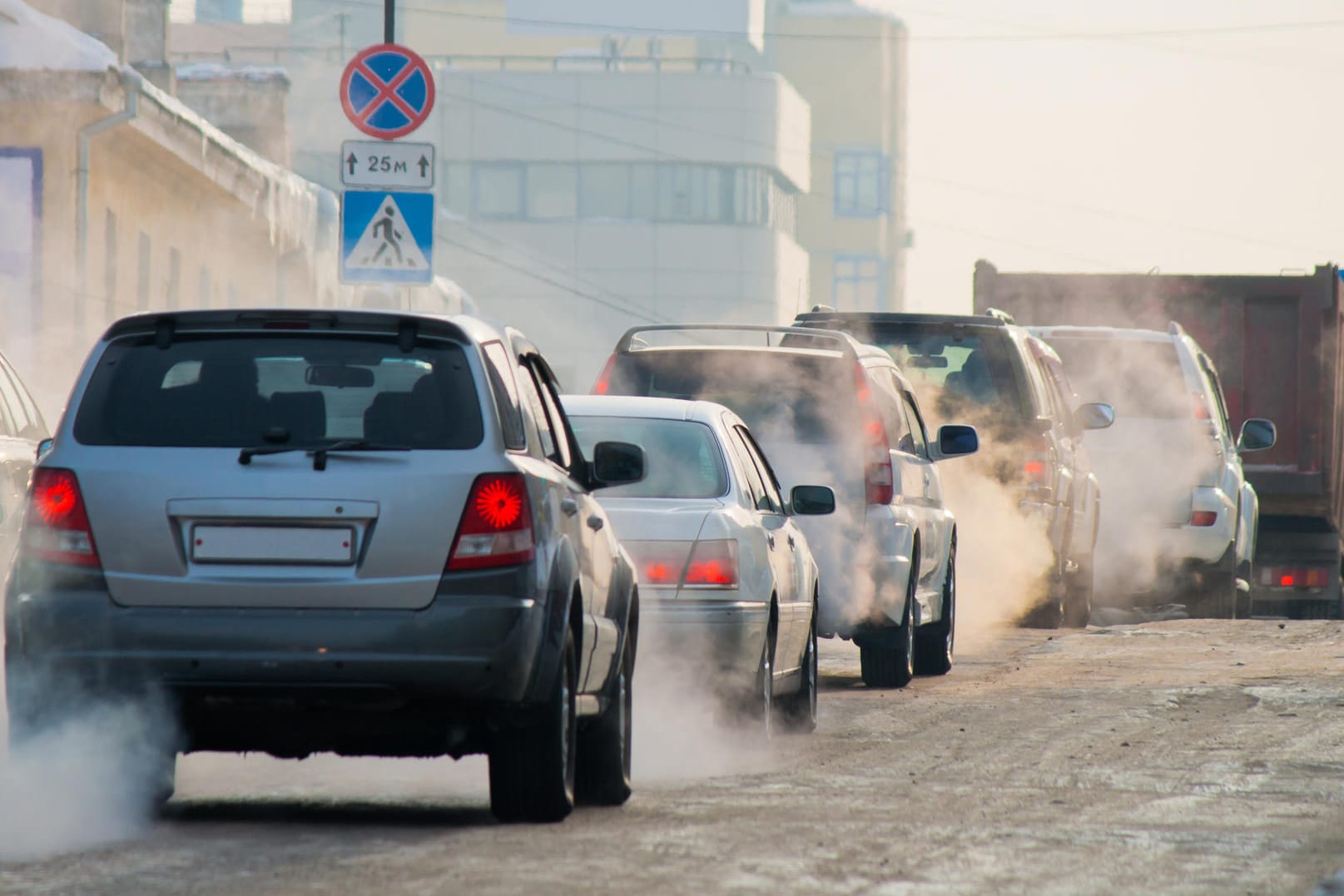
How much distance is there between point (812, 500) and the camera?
12.3 metres

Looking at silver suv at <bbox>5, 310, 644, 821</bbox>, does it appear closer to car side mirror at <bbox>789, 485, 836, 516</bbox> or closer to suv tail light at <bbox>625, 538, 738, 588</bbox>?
suv tail light at <bbox>625, 538, 738, 588</bbox>

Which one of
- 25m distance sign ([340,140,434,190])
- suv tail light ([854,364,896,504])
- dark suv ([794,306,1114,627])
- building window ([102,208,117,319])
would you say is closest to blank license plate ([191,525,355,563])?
suv tail light ([854,364,896,504])

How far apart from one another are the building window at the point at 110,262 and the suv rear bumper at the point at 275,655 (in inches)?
834

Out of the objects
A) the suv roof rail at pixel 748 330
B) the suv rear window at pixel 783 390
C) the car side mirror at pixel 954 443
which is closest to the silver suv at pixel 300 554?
the suv roof rail at pixel 748 330

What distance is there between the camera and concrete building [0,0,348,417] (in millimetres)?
25828

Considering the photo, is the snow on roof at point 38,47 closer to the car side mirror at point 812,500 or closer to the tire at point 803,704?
the car side mirror at point 812,500

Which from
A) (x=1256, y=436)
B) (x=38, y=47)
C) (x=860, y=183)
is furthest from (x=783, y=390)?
(x=860, y=183)

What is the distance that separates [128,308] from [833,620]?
18095mm

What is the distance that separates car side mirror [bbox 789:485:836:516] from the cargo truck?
1282 centimetres

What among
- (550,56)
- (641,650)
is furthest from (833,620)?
(550,56)

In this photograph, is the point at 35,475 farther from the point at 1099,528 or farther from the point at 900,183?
the point at 900,183

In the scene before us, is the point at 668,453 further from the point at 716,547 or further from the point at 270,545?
the point at 270,545

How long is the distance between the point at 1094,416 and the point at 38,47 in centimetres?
1133

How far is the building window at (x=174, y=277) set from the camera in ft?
106
